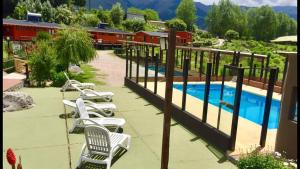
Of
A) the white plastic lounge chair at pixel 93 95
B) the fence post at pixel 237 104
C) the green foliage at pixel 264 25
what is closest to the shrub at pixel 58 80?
the white plastic lounge chair at pixel 93 95

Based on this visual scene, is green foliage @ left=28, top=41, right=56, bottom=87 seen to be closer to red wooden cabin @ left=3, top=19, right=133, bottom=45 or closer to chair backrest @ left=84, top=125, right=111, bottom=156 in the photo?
chair backrest @ left=84, top=125, right=111, bottom=156

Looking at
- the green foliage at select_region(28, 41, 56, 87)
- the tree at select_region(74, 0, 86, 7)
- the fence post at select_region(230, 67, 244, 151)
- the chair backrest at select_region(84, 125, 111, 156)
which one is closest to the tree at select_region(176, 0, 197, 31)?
the tree at select_region(74, 0, 86, 7)

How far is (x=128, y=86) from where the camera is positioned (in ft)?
49.2

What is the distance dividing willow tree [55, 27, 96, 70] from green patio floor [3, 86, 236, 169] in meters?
6.44

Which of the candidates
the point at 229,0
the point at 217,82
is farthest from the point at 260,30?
the point at 217,82

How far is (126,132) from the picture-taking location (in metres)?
8.20

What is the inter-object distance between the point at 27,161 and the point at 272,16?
97.3 meters

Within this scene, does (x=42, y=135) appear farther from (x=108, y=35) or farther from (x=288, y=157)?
(x=108, y=35)

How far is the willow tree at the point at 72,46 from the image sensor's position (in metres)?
16.7

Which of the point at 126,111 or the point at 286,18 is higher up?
the point at 286,18

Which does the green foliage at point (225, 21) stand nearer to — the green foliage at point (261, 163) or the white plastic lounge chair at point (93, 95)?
the white plastic lounge chair at point (93, 95)

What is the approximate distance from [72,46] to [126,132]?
1000cm

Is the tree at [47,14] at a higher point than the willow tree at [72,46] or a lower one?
higher

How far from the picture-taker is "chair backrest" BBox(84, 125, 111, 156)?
5.73m
